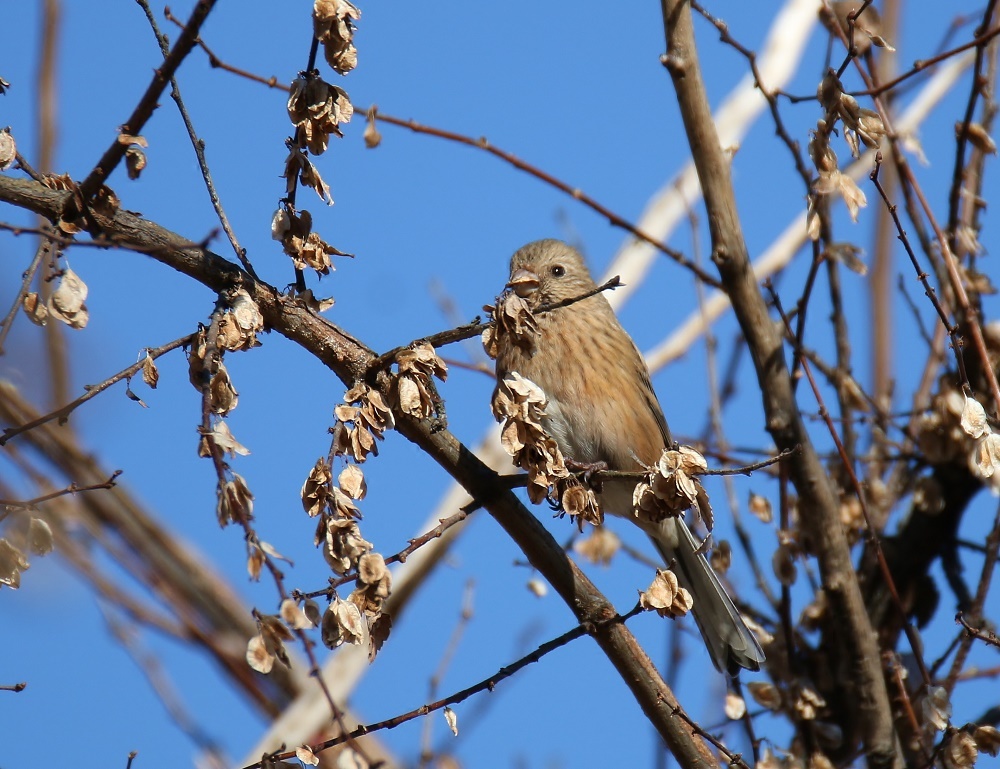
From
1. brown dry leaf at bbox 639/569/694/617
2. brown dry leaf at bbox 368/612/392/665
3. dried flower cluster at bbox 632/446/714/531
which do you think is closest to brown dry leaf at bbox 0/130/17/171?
brown dry leaf at bbox 368/612/392/665

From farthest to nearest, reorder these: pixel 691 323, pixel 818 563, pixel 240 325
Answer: pixel 691 323
pixel 818 563
pixel 240 325

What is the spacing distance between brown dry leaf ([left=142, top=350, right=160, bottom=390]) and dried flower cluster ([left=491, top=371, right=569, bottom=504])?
656 mm

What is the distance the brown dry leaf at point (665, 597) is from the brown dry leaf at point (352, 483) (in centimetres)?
61

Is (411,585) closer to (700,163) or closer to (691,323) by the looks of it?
(691,323)

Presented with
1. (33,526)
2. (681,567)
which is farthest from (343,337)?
(681,567)

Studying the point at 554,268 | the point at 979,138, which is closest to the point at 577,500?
the point at 979,138

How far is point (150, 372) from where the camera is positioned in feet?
6.94

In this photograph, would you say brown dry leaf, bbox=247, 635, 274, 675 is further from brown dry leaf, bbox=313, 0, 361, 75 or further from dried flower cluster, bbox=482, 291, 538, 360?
brown dry leaf, bbox=313, 0, 361, 75

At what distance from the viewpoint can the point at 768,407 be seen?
10.4ft

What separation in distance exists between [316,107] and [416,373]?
0.56m

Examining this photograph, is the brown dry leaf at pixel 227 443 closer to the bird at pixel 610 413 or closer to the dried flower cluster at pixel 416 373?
the dried flower cluster at pixel 416 373

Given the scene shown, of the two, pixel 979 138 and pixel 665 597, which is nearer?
pixel 665 597

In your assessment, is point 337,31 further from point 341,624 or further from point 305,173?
point 341,624

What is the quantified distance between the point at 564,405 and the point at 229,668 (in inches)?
69.0
